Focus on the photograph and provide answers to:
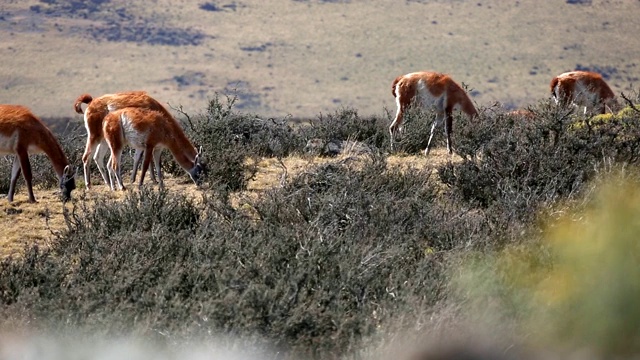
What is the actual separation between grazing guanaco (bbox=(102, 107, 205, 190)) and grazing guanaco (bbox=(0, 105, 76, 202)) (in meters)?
0.92

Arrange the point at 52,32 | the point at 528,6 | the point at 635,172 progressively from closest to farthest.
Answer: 1. the point at 635,172
2. the point at 52,32
3. the point at 528,6

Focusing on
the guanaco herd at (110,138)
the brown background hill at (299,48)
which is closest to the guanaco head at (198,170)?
the guanaco herd at (110,138)

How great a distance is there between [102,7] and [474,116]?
3647 inches

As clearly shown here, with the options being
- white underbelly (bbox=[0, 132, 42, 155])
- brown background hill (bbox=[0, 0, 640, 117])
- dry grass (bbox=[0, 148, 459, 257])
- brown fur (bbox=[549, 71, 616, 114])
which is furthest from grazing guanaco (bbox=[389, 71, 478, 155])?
brown background hill (bbox=[0, 0, 640, 117])

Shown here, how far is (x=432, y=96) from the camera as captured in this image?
18.0 meters

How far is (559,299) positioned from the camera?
230 inches

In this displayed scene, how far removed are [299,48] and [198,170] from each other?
7995 cm

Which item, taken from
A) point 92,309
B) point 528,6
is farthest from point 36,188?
point 528,6

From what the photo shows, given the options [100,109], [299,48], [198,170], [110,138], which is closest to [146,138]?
[110,138]

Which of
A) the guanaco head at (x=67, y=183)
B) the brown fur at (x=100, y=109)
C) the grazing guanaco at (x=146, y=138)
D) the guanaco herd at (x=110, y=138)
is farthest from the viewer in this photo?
the brown fur at (x=100, y=109)

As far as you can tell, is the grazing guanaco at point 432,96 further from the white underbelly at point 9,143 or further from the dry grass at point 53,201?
the white underbelly at point 9,143

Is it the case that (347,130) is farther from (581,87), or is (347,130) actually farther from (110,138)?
(110,138)

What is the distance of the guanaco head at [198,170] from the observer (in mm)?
13438

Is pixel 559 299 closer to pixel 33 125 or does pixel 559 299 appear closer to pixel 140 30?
pixel 33 125
